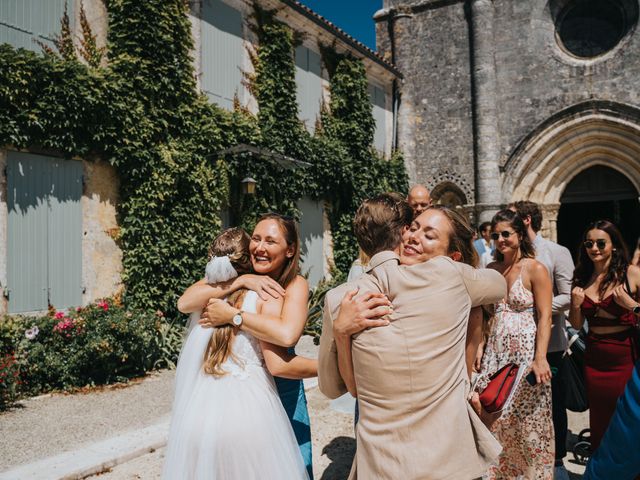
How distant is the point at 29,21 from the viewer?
6.68 m

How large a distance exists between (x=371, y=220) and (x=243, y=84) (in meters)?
8.23

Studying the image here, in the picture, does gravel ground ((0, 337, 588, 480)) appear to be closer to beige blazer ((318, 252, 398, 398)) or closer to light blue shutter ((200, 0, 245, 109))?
beige blazer ((318, 252, 398, 398))

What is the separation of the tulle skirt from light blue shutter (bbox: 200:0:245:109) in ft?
25.1

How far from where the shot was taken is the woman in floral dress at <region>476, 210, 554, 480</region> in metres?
3.06

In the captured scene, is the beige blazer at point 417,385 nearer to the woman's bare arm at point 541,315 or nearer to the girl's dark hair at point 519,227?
the woman's bare arm at point 541,315

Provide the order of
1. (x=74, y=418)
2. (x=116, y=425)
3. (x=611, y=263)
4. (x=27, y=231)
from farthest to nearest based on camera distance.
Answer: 1. (x=27, y=231)
2. (x=74, y=418)
3. (x=116, y=425)
4. (x=611, y=263)

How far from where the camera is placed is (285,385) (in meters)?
2.55

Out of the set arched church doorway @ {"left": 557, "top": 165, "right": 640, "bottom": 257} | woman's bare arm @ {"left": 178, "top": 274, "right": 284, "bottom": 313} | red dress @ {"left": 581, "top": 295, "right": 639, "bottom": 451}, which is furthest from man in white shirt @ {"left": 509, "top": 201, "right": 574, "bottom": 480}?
arched church doorway @ {"left": 557, "top": 165, "right": 640, "bottom": 257}

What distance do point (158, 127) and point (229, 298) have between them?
6.24 meters

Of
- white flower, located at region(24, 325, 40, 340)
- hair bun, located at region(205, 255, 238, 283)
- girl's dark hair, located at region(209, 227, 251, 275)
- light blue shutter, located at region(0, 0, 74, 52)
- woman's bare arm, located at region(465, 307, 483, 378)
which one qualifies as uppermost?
light blue shutter, located at region(0, 0, 74, 52)

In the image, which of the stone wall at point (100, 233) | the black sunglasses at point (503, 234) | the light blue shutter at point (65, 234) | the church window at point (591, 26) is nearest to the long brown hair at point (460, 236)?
the black sunglasses at point (503, 234)

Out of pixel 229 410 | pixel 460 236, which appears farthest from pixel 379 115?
pixel 229 410

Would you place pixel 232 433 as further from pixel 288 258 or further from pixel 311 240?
pixel 311 240

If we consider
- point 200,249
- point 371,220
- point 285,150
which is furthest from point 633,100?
point 371,220
